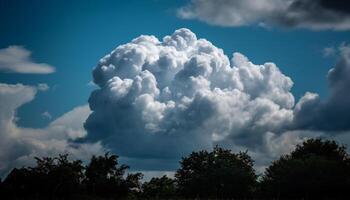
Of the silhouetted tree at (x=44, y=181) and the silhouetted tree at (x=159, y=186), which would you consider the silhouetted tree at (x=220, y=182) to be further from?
the silhouetted tree at (x=44, y=181)

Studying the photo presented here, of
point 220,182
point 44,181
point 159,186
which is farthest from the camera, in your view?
point 159,186

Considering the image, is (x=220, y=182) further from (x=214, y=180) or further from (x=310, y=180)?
(x=310, y=180)

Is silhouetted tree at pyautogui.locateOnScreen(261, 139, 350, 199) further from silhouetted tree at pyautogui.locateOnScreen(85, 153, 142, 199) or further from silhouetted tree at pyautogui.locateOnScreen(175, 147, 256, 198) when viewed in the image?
silhouetted tree at pyautogui.locateOnScreen(85, 153, 142, 199)

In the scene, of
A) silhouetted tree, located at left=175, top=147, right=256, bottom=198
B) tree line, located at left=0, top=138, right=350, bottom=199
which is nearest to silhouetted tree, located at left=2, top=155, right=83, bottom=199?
tree line, located at left=0, top=138, right=350, bottom=199

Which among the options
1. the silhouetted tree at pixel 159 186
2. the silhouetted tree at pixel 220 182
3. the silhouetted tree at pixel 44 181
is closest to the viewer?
the silhouetted tree at pixel 44 181

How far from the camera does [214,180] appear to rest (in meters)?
96.9

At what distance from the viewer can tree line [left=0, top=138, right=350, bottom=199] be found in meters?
77.9

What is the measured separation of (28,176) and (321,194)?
4801cm

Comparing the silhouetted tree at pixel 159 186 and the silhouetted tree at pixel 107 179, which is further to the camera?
the silhouetted tree at pixel 159 186

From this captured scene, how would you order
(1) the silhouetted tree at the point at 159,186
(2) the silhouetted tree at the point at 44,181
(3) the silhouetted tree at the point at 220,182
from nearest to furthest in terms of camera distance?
(2) the silhouetted tree at the point at 44,181, (3) the silhouetted tree at the point at 220,182, (1) the silhouetted tree at the point at 159,186

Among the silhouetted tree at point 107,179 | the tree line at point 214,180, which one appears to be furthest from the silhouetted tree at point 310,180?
the silhouetted tree at point 107,179

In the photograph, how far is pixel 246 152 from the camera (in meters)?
130

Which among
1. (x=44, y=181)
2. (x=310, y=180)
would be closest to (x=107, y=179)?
(x=44, y=181)

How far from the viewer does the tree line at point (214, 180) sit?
77.9 m
